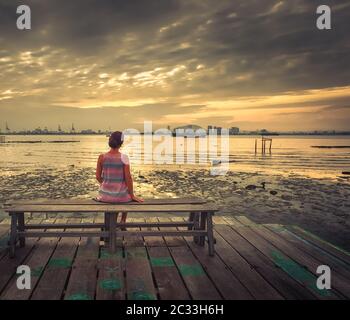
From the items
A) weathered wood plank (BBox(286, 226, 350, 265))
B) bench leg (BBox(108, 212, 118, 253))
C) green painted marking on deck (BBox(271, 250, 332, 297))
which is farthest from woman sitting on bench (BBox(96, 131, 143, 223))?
weathered wood plank (BBox(286, 226, 350, 265))

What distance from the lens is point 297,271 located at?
16.8ft

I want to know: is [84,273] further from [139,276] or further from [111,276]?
[139,276]

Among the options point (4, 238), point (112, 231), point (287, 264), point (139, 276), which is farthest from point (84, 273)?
point (287, 264)

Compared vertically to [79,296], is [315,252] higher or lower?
lower

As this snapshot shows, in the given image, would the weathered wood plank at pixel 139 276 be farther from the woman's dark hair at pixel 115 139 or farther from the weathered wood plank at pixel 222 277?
the woman's dark hair at pixel 115 139

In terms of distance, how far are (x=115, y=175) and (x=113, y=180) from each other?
107 mm

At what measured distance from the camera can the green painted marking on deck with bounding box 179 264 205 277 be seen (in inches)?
193

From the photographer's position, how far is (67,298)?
13.5 ft

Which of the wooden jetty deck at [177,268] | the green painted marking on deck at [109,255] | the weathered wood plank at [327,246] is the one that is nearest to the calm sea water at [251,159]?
the weathered wood plank at [327,246]

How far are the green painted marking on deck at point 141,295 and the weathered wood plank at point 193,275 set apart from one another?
552 millimetres

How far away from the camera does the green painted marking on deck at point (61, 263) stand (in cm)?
516

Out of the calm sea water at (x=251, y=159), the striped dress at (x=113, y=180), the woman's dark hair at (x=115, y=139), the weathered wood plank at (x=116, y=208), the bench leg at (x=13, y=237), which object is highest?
the woman's dark hair at (x=115, y=139)

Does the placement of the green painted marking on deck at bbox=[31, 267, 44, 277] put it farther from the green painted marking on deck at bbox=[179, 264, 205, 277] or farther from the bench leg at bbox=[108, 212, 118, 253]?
the green painted marking on deck at bbox=[179, 264, 205, 277]
